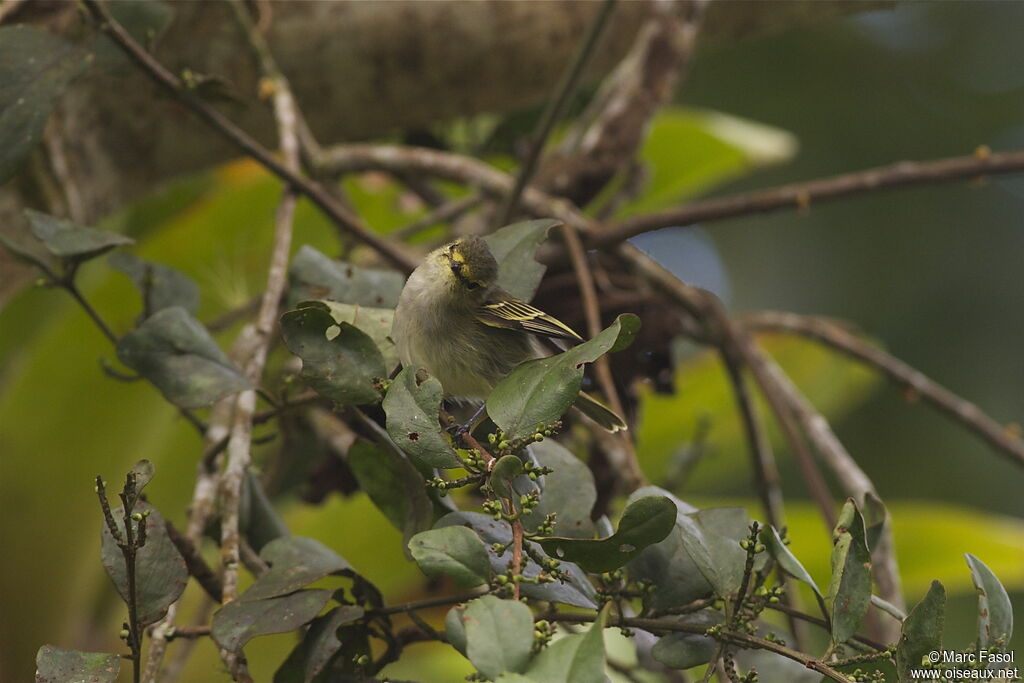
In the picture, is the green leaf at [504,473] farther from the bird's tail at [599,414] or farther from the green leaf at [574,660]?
the bird's tail at [599,414]

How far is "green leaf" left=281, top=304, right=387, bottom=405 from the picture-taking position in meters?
0.84

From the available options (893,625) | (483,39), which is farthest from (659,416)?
(893,625)

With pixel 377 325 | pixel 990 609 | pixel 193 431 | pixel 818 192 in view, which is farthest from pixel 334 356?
pixel 193 431

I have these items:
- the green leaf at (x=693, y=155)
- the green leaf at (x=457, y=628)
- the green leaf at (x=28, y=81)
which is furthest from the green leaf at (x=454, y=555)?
the green leaf at (x=693, y=155)

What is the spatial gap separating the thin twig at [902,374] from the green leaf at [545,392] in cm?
96

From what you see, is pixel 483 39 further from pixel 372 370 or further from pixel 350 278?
pixel 372 370

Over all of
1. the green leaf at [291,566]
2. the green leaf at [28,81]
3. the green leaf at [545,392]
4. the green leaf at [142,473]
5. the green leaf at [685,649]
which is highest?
the green leaf at [28,81]

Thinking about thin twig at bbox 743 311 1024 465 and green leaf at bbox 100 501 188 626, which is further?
thin twig at bbox 743 311 1024 465

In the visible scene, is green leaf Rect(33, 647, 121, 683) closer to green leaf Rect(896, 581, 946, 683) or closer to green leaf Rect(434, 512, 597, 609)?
green leaf Rect(434, 512, 597, 609)

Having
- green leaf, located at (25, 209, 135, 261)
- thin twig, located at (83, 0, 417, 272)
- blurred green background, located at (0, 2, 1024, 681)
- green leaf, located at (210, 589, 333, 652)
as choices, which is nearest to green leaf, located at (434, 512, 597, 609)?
green leaf, located at (210, 589, 333, 652)

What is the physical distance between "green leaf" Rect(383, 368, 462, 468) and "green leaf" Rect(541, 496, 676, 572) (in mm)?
101

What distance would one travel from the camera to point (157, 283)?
115 cm

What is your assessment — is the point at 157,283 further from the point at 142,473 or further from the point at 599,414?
the point at 599,414

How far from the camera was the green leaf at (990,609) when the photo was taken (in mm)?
783
